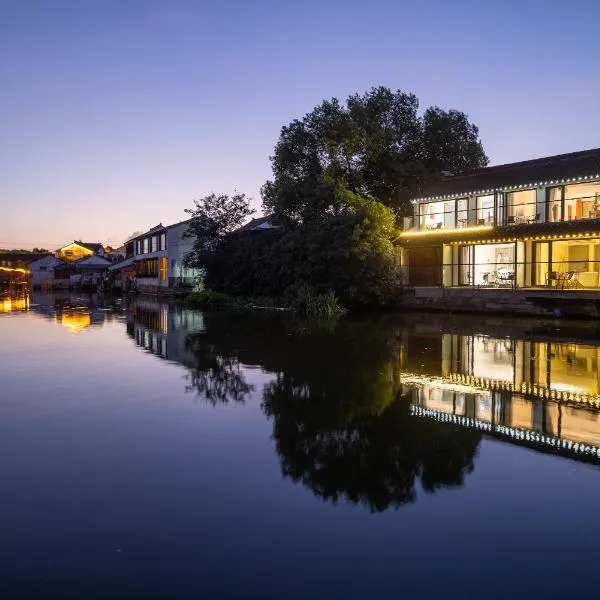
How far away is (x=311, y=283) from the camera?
107ft

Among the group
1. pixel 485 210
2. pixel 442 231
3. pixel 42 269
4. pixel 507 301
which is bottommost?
pixel 507 301

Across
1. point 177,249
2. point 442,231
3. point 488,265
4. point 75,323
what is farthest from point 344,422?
point 177,249

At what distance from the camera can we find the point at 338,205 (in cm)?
3400

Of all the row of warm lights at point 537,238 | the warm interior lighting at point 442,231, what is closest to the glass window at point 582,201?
the row of warm lights at point 537,238

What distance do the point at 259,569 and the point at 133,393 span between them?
6.37m

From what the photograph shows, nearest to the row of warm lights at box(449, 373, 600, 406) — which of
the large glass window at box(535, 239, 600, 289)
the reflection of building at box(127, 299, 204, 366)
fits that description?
the reflection of building at box(127, 299, 204, 366)

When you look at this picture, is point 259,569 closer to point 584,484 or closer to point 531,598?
point 531,598

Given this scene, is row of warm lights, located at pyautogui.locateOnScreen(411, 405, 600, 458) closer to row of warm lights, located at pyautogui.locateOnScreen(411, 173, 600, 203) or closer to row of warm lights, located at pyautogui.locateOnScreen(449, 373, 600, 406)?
row of warm lights, located at pyautogui.locateOnScreen(449, 373, 600, 406)

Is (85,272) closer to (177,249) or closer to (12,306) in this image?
(177,249)

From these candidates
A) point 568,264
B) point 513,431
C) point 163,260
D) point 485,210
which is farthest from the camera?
point 163,260

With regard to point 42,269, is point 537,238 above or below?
below

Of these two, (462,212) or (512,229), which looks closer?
(512,229)

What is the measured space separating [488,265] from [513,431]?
1059 inches

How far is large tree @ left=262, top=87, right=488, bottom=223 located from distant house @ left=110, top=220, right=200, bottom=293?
52.5 ft
